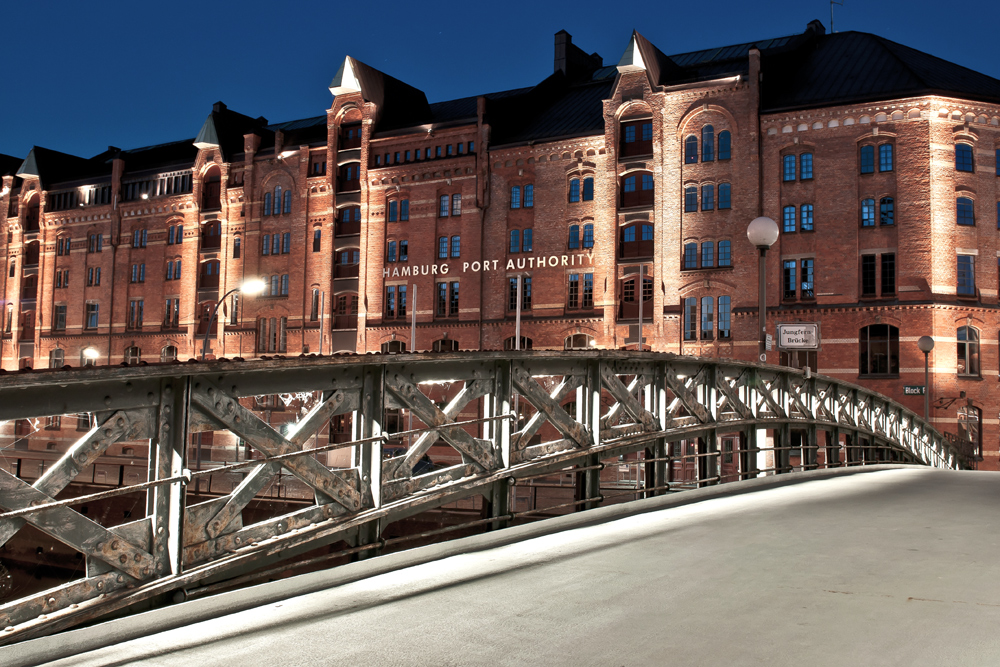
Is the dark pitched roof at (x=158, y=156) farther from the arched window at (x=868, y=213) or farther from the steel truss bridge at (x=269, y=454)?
the steel truss bridge at (x=269, y=454)

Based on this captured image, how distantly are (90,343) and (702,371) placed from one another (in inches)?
2143

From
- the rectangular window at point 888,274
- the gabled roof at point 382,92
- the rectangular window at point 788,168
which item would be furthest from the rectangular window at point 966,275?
the gabled roof at point 382,92

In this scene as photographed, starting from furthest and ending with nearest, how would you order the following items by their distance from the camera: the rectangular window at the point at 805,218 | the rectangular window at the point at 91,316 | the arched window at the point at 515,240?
the rectangular window at the point at 91,316
the arched window at the point at 515,240
the rectangular window at the point at 805,218

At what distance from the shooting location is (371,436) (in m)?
6.45

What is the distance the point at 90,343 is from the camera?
191 ft

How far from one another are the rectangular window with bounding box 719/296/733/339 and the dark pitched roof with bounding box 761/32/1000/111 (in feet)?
27.8

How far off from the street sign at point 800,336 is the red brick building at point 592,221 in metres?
23.8

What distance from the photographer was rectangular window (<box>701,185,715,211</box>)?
130ft

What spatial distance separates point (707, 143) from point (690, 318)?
8008 millimetres

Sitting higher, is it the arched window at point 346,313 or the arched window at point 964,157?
the arched window at point 964,157

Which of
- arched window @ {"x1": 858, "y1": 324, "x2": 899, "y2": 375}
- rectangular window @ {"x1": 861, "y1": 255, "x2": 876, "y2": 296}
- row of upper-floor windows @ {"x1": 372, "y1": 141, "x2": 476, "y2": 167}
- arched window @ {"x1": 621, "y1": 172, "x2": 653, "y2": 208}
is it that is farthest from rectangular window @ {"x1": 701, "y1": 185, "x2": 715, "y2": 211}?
row of upper-floor windows @ {"x1": 372, "y1": 141, "x2": 476, "y2": 167}

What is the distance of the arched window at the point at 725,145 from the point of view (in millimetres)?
39312

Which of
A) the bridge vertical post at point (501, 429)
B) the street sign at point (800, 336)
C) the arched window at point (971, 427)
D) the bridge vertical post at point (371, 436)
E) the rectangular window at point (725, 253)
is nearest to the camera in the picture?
the bridge vertical post at point (371, 436)

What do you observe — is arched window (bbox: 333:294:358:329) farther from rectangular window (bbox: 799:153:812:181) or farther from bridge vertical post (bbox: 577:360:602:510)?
bridge vertical post (bbox: 577:360:602:510)
